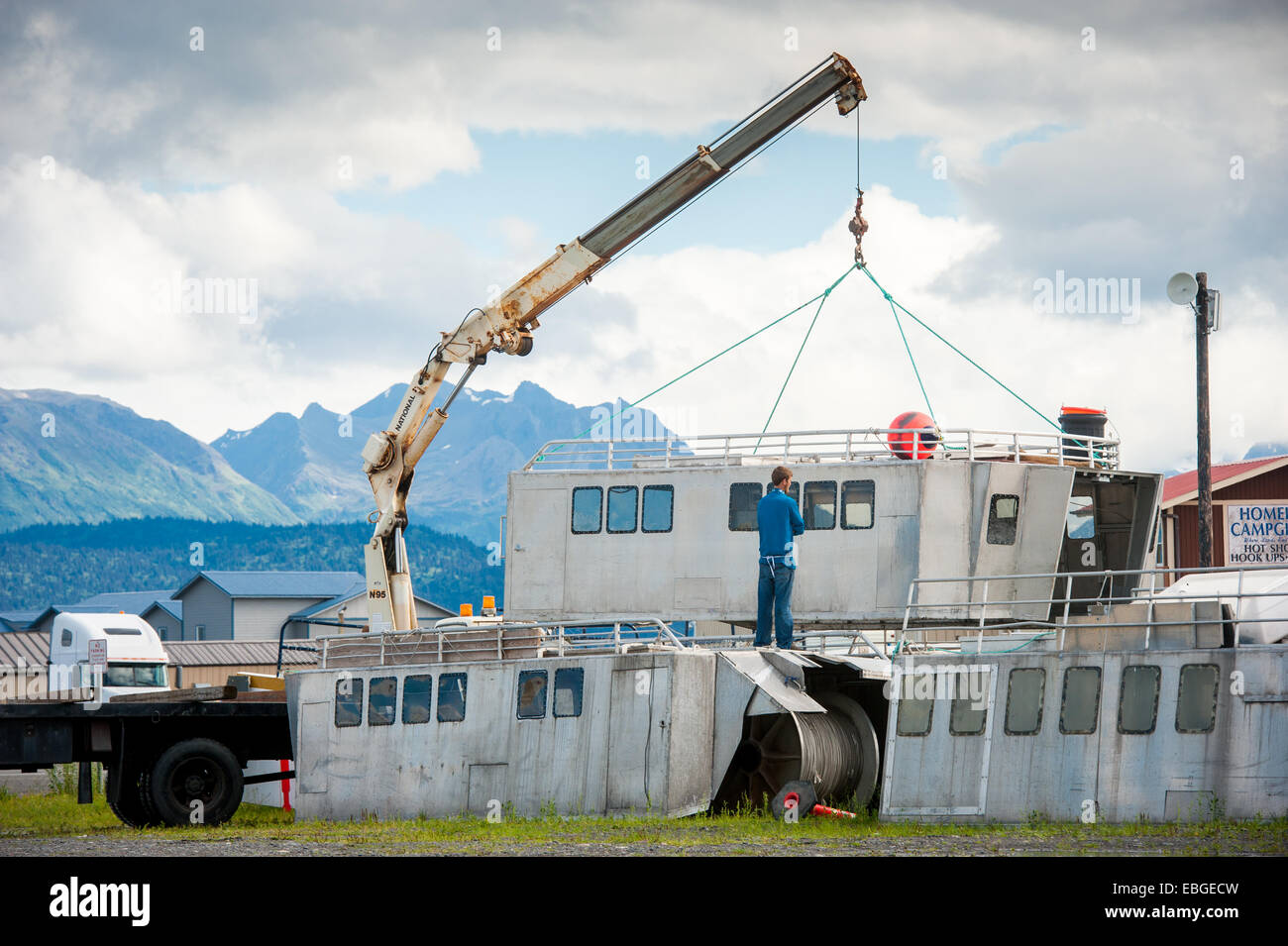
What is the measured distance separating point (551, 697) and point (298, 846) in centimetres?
508

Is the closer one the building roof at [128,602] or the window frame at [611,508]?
the window frame at [611,508]

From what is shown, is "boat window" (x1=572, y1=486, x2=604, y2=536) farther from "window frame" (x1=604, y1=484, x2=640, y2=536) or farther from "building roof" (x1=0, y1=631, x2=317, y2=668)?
"building roof" (x1=0, y1=631, x2=317, y2=668)

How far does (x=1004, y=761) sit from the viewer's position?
57.3 feet

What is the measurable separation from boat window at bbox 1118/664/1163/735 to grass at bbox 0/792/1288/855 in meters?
1.12

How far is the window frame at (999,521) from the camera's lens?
73.4ft

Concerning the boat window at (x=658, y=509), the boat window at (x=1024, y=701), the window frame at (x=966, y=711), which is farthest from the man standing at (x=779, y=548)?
the boat window at (x=658, y=509)

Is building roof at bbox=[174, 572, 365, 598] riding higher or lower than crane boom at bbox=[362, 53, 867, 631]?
lower

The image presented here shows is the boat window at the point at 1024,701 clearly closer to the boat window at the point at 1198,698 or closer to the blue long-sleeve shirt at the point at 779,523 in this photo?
the boat window at the point at 1198,698

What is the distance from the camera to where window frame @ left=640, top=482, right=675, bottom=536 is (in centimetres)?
2388

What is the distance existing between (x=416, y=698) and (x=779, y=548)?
5718mm

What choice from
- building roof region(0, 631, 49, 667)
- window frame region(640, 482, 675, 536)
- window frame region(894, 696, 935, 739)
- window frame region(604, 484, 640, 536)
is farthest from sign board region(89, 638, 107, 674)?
building roof region(0, 631, 49, 667)

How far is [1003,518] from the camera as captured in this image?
885 inches
